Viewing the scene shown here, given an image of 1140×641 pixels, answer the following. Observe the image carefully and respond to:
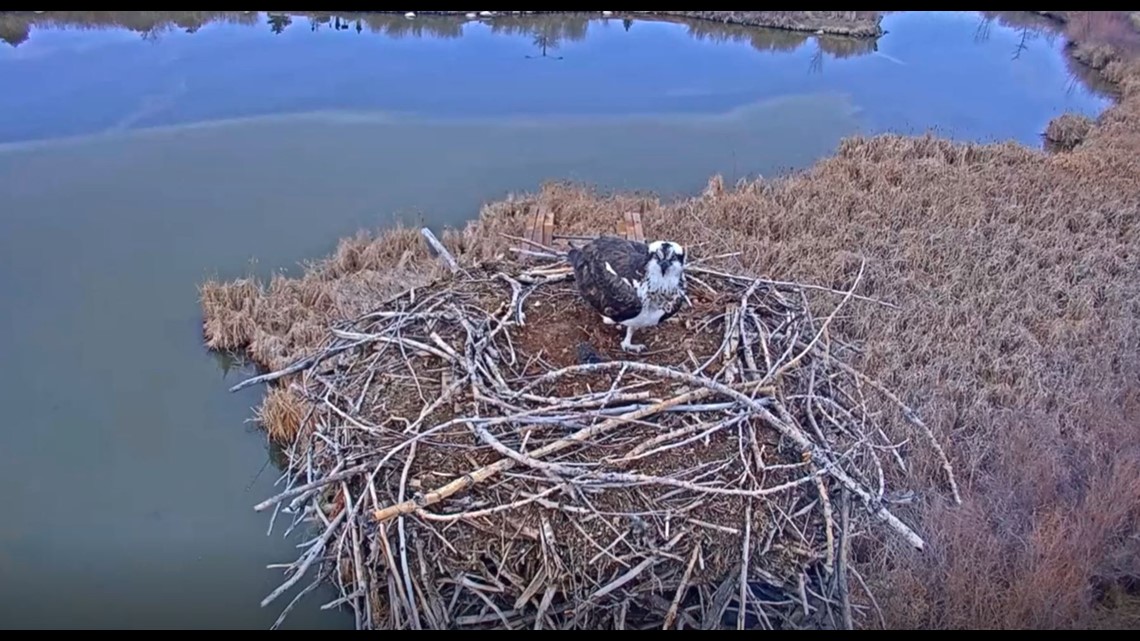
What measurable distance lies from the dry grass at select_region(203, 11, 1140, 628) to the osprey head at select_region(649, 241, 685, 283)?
1860mm

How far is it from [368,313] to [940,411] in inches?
156

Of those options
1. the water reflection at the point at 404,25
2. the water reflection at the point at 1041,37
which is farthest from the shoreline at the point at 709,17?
the water reflection at the point at 1041,37


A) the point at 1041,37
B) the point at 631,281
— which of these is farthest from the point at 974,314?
the point at 1041,37

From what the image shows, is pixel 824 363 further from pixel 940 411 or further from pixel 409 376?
pixel 409 376

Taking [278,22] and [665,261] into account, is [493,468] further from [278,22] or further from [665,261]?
[278,22]

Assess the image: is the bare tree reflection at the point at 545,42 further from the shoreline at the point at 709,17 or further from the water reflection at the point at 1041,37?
the water reflection at the point at 1041,37

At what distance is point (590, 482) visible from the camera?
4.12 metres

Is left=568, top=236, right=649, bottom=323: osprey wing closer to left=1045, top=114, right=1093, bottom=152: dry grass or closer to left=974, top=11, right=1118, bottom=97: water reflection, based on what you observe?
left=1045, top=114, right=1093, bottom=152: dry grass

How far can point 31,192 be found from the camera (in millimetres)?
9055

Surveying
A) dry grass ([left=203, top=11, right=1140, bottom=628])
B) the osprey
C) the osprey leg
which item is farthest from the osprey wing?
dry grass ([left=203, top=11, right=1140, bottom=628])

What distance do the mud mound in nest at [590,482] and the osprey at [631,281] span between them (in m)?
0.30

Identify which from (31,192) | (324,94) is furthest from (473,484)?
(324,94)

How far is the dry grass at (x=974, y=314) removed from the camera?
15.0 feet

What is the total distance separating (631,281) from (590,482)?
1.22m
